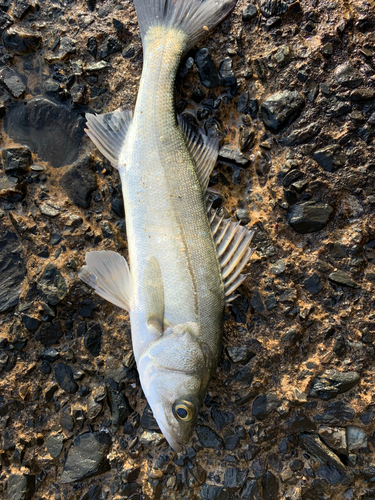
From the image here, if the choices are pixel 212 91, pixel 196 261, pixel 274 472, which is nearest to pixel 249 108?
pixel 212 91

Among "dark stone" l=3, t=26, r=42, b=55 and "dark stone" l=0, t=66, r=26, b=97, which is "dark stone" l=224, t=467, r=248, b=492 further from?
"dark stone" l=3, t=26, r=42, b=55

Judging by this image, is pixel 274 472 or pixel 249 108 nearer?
pixel 274 472

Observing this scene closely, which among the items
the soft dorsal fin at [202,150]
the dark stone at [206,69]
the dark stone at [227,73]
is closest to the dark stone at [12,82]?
the soft dorsal fin at [202,150]

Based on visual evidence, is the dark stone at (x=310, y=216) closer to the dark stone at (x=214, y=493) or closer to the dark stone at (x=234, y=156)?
the dark stone at (x=234, y=156)

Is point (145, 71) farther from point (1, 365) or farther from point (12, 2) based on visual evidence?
point (1, 365)

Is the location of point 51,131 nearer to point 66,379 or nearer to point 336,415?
point 66,379

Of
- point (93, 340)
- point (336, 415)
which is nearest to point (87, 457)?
point (93, 340)
